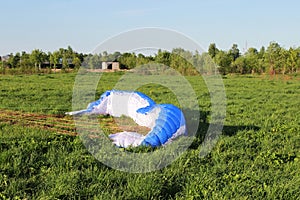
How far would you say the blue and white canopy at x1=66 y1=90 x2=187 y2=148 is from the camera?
485 centimetres

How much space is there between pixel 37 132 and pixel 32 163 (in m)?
1.45

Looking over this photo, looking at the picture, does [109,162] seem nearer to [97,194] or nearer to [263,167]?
[97,194]

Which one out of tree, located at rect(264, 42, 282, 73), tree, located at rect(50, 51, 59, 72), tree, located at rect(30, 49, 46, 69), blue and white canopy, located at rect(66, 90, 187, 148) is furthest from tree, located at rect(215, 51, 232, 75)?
blue and white canopy, located at rect(66, 90, 187, 148)

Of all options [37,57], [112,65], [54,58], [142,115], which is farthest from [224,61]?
[142,115]

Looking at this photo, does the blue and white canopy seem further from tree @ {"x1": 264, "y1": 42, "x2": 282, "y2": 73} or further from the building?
tree @ {"x1": 264, "y1": 42, "x2": 282, "y2": 73}

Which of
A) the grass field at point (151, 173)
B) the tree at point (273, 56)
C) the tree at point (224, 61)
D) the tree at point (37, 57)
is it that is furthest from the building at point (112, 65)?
the tree at point (37, 57)

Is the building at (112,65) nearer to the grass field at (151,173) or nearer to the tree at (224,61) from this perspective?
the grass field at (151,173)

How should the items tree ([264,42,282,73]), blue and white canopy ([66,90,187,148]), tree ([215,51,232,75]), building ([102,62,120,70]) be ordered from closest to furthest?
blue and white canopy ([66,90,187,148]) → building ([102,62,120,70]) → tree ([264,42,282,73]) → tree ([215,51,232,75])

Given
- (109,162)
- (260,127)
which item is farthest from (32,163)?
(260,127)

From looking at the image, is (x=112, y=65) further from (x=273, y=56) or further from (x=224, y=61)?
(x=224, y=61)

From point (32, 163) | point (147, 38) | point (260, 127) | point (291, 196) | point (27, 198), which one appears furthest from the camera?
point (260, 127)

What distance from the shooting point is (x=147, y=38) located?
4891 millimetres

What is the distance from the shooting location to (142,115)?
6.22 m

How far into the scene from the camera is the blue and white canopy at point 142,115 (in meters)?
4.85
